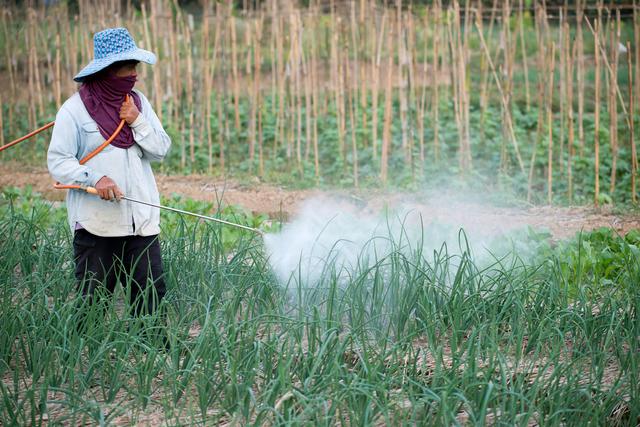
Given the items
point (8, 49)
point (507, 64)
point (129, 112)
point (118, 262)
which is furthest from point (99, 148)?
point (8, 49)

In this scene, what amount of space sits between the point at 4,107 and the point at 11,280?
811 centimetres

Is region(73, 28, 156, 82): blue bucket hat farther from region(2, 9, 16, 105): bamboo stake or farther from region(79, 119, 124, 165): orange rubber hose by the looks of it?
region(2, 9, 16, 105): bamboo stake

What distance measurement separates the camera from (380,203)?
23.9ft

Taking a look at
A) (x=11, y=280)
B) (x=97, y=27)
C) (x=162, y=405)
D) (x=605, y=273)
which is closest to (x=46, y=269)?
(x=11, y=280)

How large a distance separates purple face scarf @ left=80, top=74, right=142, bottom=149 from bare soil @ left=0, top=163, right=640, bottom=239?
1.99 metres

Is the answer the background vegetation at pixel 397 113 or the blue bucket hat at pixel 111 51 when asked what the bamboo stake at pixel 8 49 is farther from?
the blue bucket hat at pixel 111 51

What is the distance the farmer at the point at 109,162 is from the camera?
362 centimetres

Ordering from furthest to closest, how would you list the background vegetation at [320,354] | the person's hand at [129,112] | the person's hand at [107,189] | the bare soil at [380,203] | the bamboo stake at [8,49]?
the bamboo stake at [8,49]
the bare soil at [380,203]
the person's hand at [129,112]
the person's hand at [107,189]
the background vegetation at [320,354]

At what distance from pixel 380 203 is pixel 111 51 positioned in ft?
12.9

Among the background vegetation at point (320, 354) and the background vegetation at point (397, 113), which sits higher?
the background vegetation at point (397, 113)

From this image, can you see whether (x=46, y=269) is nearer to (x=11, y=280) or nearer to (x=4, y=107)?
(x=11, y=280)

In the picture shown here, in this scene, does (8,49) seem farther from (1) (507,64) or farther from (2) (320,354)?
(2) (320,354)

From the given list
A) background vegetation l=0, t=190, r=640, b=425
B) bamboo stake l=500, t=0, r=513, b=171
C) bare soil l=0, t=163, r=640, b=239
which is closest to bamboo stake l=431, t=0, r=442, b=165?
bamboo stake l=500, t=0, r=513, b=171

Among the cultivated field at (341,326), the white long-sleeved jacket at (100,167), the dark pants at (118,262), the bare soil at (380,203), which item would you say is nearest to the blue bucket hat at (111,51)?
the white long-sleeved jacket at (100,167)
